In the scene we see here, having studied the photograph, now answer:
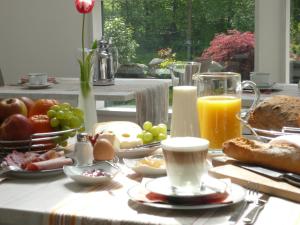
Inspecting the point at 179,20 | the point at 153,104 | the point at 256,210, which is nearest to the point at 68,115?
the point at 256,210

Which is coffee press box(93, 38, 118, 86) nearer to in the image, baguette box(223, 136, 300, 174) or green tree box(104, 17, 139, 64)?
green tree box(104, 17, 139, 64)

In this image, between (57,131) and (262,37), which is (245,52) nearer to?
(262,37)

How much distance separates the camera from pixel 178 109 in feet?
4.52

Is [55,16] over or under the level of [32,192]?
over

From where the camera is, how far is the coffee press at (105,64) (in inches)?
118

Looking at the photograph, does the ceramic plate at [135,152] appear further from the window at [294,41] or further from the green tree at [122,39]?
the green tree at [122,39]

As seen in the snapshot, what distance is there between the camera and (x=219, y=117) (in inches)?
55.0

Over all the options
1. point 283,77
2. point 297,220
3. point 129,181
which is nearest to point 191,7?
point 283,77

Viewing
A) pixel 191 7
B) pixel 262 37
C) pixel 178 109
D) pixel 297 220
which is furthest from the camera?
pixel 191 7

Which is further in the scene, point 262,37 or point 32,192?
point 262,37

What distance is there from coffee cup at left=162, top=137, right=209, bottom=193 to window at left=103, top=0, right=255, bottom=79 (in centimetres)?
257

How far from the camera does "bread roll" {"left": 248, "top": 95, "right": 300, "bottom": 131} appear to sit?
1.38m

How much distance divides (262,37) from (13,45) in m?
1.74

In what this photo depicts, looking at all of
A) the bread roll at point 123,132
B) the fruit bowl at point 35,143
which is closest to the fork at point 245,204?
the bread roll at point 123,132
